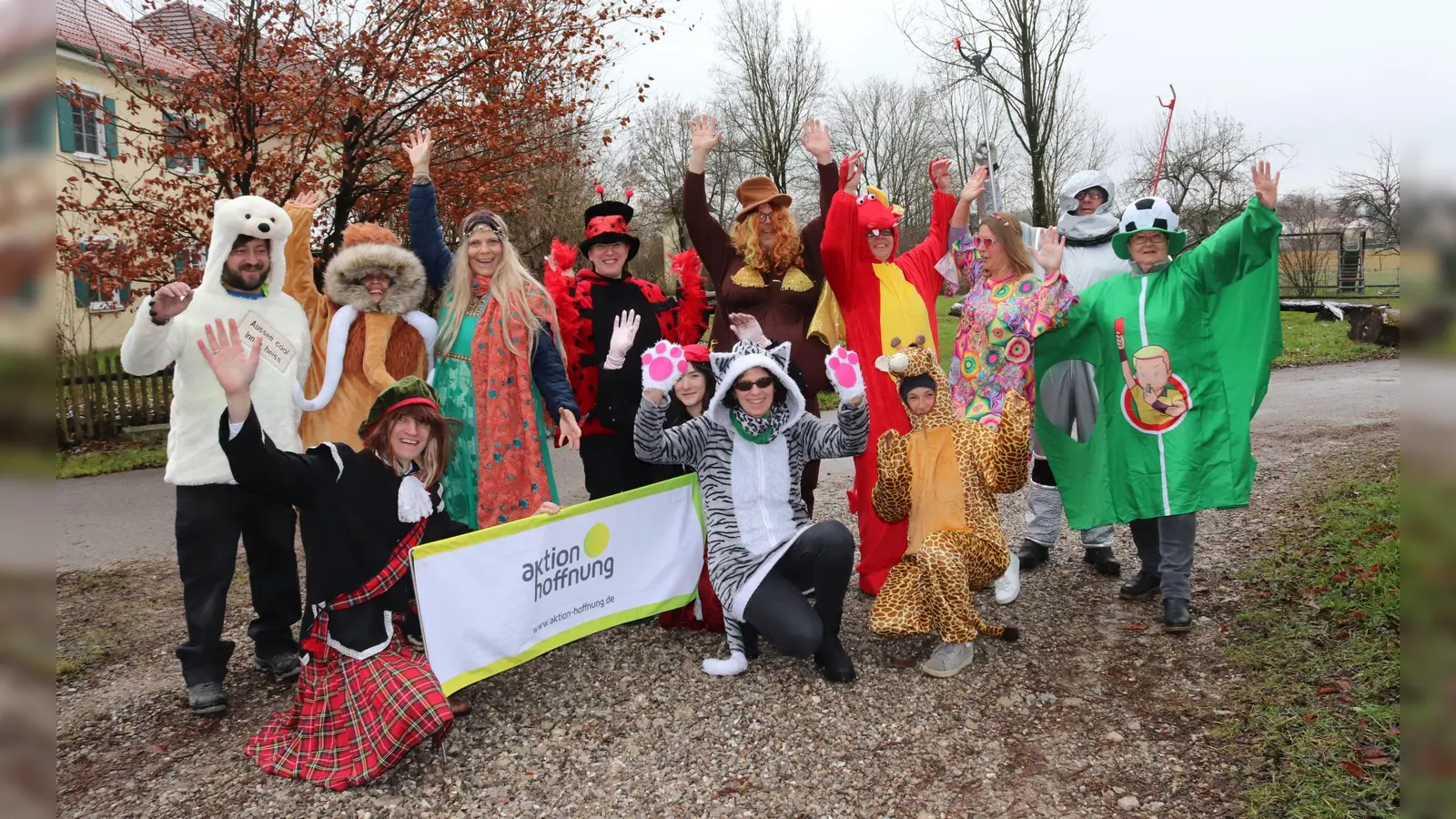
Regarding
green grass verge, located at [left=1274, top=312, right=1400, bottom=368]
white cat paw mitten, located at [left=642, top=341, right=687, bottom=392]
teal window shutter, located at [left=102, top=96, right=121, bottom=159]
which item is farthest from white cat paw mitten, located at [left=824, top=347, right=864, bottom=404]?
green grass verge, located at [left=1274, top=312, right=1400, bottom=368]

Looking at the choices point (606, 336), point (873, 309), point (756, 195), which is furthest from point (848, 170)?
point (606, 336)

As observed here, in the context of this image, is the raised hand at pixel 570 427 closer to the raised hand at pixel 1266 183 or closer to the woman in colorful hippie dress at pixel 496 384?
the woman in colorful hippie dress at pixel 496 384

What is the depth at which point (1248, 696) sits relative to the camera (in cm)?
375

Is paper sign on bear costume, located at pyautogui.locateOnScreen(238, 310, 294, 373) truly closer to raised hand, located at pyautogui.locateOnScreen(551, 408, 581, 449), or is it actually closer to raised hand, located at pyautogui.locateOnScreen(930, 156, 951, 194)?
raised hand, located at pyautogui.locateOnScreen(551, 408, 581, 449)

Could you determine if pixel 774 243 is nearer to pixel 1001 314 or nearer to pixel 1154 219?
pixel 1001 314

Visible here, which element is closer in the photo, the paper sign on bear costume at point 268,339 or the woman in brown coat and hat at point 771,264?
the paper sign on bear costume at point 268,339

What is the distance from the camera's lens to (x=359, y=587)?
3.62 metres

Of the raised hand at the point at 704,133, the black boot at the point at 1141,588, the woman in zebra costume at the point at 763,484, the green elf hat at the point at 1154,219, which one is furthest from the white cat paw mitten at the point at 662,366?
the black boot at the point at 1141,588

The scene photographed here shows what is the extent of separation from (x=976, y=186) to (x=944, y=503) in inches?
81.0

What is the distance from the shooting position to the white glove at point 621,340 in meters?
4.52

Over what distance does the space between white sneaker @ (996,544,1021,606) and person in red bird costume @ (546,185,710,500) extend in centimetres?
191

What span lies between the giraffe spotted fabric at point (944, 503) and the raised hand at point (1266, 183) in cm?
136

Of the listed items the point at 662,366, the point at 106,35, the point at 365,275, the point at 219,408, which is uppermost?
the point at 106,35

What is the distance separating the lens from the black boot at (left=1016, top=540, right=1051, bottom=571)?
18.5 feet
